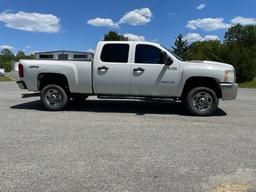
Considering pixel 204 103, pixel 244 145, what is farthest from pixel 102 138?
pixel 204 103

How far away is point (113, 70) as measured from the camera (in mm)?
9789

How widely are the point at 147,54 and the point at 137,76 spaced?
26.5 inches

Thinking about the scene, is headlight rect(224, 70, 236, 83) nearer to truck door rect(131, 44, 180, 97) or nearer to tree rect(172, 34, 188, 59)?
truck door rect(131, 44, 180, 97)

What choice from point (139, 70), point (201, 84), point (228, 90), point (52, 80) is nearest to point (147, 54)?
point (139, 70)

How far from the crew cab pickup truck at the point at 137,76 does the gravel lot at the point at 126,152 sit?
21.9 inches

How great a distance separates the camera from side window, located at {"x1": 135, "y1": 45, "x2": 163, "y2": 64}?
31.8 ft

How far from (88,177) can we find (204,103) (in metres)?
5.72

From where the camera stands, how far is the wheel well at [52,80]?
10141 mm

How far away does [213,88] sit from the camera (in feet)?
32.2

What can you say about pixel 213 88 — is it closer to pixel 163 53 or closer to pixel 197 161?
pixel 163 53

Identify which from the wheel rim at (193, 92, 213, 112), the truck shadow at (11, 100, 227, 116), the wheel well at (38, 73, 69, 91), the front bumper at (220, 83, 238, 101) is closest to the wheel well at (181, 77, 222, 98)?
the front bumper at (220, 83, 238, 101)

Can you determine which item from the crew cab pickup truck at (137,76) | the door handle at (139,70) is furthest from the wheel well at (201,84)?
the door handle at (139,70)

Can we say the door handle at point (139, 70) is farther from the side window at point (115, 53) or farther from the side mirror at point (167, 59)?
the side mirror at point (167, 59)

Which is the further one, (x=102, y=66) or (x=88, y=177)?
(x=102, y=66)
